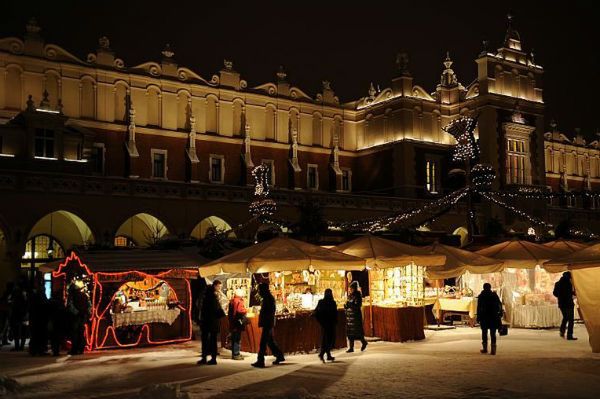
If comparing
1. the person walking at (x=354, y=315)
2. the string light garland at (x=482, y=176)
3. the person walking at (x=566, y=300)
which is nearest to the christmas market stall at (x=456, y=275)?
the person walking at (x=566, y=300)

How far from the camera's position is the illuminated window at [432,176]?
44.2 metres

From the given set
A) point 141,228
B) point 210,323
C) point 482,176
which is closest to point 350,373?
point 210,323

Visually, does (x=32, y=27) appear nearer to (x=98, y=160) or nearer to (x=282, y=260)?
(x=98, y=160)

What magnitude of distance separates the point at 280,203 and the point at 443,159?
1403 centimetres

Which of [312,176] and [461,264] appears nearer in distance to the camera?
[461,264]

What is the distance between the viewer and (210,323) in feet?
48.6

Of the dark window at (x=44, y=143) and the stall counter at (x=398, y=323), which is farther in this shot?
the dark window at (x=44, y=143)

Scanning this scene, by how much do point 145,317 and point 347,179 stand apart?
28224 millimetres

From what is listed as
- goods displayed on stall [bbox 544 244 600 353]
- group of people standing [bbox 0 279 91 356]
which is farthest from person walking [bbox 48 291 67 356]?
goods displayed on stall [bbox 544 244 600 353]

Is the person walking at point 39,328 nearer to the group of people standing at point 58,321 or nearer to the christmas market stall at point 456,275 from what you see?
the group of people standing at point 58,321

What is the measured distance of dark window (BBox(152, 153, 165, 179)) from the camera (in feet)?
123

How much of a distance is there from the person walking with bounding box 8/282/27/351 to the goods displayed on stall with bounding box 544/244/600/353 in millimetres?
12548

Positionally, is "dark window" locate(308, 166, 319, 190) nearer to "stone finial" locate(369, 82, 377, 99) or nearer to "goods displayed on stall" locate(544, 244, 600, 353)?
"stone finial" locate(369, 82, 377, 99)

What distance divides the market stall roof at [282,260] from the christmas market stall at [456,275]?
4672mm
